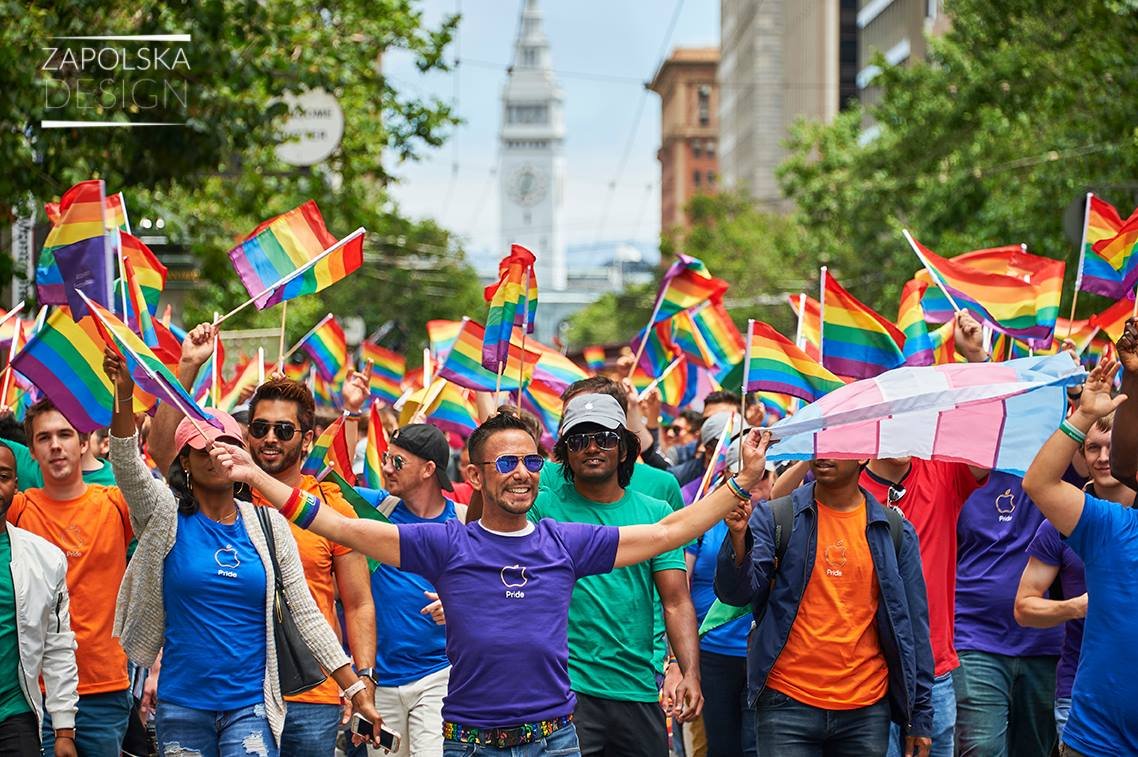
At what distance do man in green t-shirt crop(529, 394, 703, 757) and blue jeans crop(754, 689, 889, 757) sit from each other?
12.1 inches

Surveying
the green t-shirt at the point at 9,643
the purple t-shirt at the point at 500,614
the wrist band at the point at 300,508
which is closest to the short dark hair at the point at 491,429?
the purple t-shirt at the point at 500,614

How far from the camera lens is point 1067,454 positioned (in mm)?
5895

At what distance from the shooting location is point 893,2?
71.3m

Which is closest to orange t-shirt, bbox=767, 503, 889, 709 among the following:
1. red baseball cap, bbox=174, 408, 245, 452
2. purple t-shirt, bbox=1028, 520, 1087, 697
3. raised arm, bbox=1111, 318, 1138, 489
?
purple t-shirt, bbox=1028, 520, 1087, 697

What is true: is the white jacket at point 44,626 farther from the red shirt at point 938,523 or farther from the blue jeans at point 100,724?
the red shirt at point 938,523

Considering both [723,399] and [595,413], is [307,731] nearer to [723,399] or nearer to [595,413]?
[595,413]

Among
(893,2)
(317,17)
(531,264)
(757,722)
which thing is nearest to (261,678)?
(757,722)

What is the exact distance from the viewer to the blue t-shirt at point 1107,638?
591 centimetres

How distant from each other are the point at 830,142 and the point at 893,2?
3377cm

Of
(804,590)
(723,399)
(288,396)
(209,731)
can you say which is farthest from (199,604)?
(723,399)

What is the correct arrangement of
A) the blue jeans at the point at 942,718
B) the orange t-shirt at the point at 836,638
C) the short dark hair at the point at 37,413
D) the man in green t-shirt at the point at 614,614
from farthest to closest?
the short dark hair at the point at 37,413 < the blue jeans at the point at 942,718 < the man in green t-shirt at the point at 614,614 < the orange t-shirt at the point at 836,638

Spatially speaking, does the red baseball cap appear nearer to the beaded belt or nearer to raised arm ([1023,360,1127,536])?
the beaded belt

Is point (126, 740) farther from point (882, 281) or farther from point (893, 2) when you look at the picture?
point (893, 2)

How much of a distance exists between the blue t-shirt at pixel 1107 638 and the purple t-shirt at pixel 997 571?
A: 1.88 m
